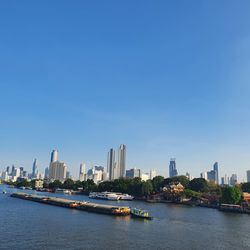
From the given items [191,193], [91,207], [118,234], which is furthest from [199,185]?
[118,234]

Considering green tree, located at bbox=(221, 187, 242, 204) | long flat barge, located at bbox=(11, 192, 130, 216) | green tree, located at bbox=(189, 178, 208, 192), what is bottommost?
long flat barge, located at bbox=(11, 192, 130, 216)

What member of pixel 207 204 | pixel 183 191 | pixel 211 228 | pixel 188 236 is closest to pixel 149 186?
pixel 183 191

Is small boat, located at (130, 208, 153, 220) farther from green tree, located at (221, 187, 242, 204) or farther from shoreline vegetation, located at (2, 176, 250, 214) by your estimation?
green tree, located at (221, 187, 242, 204)

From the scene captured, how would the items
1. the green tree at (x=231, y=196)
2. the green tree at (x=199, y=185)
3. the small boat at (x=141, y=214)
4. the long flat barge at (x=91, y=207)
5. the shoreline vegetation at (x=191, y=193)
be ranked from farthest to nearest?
the green tree at (x=199, y=185) < the shoreline vegetation at (x=191, y=193) < the green tree at (x=231, y=196) < the long flat barge at (x=91, y=207) < the small boat at (x=141, y=214)

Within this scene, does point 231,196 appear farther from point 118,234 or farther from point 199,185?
point 118,234

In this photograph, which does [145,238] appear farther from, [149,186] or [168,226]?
[149,186]

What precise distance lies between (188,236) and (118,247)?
15.3 m

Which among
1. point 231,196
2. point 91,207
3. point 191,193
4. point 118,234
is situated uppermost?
point 191,193

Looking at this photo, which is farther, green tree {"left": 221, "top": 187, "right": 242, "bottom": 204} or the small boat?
green tree {"left": 221, "top": 187, "right": 242, "bottom": 204}

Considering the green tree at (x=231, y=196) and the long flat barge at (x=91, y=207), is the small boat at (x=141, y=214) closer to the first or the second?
the long flat barge at (x=91, y=207)

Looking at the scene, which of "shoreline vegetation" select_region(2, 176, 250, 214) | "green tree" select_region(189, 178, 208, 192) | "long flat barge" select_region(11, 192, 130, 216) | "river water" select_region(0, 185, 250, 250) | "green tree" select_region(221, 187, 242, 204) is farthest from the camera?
"green tree" select_region(189, 178, 208, 192)

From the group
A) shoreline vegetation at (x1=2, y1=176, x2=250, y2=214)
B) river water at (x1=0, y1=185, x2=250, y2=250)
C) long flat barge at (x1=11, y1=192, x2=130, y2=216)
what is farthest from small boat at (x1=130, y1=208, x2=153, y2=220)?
shoreline vegetation at (x1=2, y1=176, x2=250, y2=214)

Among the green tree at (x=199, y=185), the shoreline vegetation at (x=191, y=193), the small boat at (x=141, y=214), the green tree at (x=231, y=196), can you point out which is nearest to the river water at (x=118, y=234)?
the small boat at (x=141, y=214)

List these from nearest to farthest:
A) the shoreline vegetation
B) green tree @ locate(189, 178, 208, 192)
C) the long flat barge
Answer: the long flat barge
the shoreline vegetation
green tree @ locate(189, 178, 208, 192)
